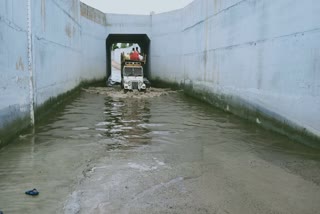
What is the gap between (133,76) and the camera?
18.0 metres

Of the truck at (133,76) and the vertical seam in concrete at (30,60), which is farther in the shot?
the truck at (133,76)

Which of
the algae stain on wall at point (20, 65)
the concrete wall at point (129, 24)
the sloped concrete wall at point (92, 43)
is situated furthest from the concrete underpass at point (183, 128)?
the concrete wall at point (129, 24)

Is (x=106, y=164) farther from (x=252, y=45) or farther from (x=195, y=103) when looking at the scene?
(x=195, y=103)

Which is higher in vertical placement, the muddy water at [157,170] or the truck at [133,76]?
the truck at [133,76]

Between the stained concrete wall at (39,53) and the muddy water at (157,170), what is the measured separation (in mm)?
843

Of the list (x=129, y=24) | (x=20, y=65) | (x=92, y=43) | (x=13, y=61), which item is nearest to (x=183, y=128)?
(x=20, y=65)

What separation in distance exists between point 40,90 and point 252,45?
19.0 feet

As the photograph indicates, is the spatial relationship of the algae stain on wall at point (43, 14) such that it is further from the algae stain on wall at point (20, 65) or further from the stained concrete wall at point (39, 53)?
the algae stain on wall at point (20, 65)

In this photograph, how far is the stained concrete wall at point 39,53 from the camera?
6.03 meters

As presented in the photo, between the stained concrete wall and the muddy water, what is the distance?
0.84m

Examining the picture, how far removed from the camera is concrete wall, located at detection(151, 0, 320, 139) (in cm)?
610

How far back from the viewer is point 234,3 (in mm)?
10055

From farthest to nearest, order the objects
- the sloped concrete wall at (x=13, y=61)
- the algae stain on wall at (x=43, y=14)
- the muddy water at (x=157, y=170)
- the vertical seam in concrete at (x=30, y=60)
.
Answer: the algae stain on wall at (x=43, y=14) → the vertical seam in concrete at (x=30, y=60) → the sloped concrete wall at (x=13, y=61) → the muddy water at (x=157, y=170)

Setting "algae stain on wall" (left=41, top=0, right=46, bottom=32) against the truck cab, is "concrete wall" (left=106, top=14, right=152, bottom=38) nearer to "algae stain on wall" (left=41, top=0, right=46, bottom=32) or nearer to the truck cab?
the truck cab
